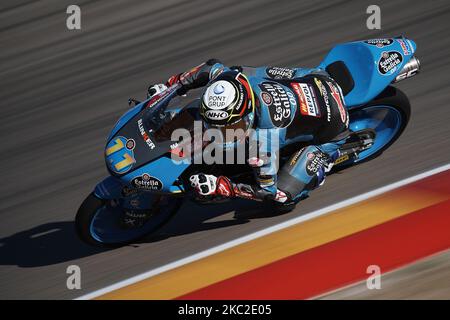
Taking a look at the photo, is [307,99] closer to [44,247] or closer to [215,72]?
[215,72]

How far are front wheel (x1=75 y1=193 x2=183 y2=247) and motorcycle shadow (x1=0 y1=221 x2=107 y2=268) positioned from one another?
209mm

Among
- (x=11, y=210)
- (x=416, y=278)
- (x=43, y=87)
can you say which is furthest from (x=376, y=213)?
(x=43, y=87)

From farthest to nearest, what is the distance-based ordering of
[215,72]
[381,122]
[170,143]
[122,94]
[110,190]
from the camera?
[122,94] < [381,122] < [215,72] < [110,190] < [170,143]

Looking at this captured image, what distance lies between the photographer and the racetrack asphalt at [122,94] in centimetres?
664

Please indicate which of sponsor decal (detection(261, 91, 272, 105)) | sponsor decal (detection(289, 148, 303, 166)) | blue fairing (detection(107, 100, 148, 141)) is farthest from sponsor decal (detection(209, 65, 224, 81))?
sponsor decal (detection(289, 148, 303, 166))

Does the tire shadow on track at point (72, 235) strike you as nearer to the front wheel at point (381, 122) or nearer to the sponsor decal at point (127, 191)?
the sponsor decal at point (127, 191)

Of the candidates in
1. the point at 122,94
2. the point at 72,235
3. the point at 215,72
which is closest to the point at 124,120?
the point at 215,72

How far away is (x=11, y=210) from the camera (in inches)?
301

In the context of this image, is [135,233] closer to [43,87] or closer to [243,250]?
[243,250]

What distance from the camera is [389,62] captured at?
6.84 m

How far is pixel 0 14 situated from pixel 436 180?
26.6ft

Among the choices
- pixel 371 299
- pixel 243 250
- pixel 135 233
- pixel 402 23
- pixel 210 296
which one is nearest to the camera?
pixel 371 299

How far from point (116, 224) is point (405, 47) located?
3310mm

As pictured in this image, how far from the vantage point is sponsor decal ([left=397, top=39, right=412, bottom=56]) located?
22.7 ft
